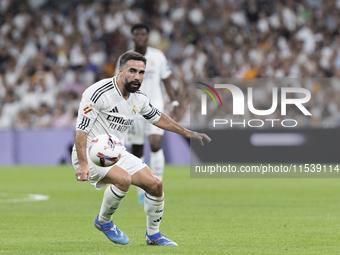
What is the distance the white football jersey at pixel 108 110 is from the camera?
6.56 metres

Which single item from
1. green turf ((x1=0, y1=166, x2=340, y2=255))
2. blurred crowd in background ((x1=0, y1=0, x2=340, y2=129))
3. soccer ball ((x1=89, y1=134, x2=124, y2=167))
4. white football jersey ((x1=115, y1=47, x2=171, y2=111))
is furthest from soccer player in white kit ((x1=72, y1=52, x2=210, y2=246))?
blurred crowd in background ((x1=0, y1=0, x2=340, y2=129))

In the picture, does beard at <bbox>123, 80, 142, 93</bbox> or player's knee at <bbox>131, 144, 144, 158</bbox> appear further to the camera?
player's knee at <bbox>131, 144, 144, 158</bbox>

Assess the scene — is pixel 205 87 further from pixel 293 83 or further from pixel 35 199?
pixel 35 199

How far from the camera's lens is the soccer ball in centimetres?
622

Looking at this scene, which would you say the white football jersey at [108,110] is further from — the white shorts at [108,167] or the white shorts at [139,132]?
the white shorts at [139,132]

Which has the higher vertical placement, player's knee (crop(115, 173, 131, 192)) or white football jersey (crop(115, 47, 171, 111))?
white football jersey (crop(115, 47, 171, 111))

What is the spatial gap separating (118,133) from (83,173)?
35.3 inches

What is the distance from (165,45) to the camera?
23047 mm

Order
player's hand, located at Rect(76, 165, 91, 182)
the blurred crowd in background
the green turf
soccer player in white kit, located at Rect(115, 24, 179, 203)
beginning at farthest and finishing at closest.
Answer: the blurred crowd in background
soccer player in white kit, located at Rect(115, 24, 179, 203)
the green turf
player's hand, located at Rect(76, 165, 91, 182)

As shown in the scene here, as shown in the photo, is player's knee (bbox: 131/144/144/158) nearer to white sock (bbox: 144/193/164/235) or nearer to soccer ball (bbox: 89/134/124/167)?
white sock (bbox: 144/193/164/235)

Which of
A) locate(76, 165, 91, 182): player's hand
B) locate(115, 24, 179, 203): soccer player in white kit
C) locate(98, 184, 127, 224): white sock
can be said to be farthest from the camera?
locate(115, 24, 179, 203): soccer player in white kit

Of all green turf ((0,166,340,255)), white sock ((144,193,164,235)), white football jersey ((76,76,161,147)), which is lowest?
green turf ((0,166,340,255))

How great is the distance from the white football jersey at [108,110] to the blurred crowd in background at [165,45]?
1305 centimetres

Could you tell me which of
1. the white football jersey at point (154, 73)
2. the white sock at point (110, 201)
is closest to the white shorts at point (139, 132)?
the white football jersey at point (154, 73)
